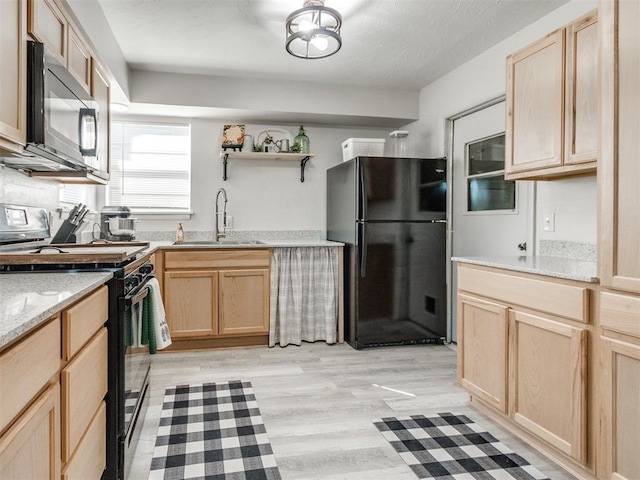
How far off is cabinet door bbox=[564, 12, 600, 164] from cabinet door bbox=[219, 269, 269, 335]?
7.96 feet

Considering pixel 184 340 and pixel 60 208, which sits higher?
pixel 60 208

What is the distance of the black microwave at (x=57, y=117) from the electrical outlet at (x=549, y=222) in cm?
262

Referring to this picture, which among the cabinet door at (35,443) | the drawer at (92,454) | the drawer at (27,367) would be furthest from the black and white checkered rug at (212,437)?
the drawer at (27,367)

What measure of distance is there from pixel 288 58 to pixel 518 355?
8.55 ft

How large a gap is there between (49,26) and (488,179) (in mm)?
2918

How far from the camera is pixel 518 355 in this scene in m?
2.12

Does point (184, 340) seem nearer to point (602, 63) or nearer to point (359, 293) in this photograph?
point (359, 293)

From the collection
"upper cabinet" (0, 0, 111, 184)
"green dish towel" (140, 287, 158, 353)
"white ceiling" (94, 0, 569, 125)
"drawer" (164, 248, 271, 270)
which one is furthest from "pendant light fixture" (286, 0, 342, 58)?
"drawer" (164, 248, 271, 270)

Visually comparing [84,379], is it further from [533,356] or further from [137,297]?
[533,356]

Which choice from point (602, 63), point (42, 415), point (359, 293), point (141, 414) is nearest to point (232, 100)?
point (359, 293)

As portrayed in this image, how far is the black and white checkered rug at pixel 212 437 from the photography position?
188 centimetres

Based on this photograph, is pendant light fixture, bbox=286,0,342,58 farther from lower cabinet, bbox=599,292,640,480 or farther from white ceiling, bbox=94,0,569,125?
lower cabinet, bbox=599,292,640,480

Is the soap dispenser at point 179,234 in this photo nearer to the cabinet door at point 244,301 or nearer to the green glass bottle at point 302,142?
the cabinet door at point 244,301

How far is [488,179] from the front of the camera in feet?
11.4
